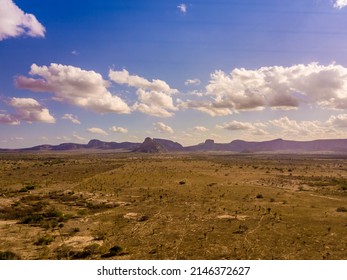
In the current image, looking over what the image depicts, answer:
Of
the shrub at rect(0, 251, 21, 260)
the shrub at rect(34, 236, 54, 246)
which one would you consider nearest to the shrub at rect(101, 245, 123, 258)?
the shrub at rect(34, 236, 54, 246)

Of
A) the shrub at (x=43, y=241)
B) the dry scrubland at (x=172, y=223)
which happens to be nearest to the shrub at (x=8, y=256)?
the dry scrubland at (x=172, y=223)

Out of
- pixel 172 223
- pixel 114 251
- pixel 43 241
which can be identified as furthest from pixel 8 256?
pixel 172 223

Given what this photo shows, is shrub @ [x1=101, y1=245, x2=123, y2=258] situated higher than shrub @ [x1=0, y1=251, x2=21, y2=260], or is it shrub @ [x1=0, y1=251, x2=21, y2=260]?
shrub @ [x1=0, y1=251, x2=21, y2=260]

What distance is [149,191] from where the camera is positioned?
37.2m

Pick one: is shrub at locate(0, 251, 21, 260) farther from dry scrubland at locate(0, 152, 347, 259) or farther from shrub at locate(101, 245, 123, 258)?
shrub at locate(101, 245, 123, 258)

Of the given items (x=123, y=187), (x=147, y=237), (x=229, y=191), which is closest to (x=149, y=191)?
(x=123, y=187)

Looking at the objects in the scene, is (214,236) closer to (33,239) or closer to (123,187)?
(33,239)

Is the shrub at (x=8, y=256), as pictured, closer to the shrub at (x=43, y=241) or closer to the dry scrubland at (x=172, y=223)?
the dry scrubland at (x=172, y=223)

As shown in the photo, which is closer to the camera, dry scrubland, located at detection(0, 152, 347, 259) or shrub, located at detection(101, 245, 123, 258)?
shrub, located at detection(101, 245, 123, 258)
